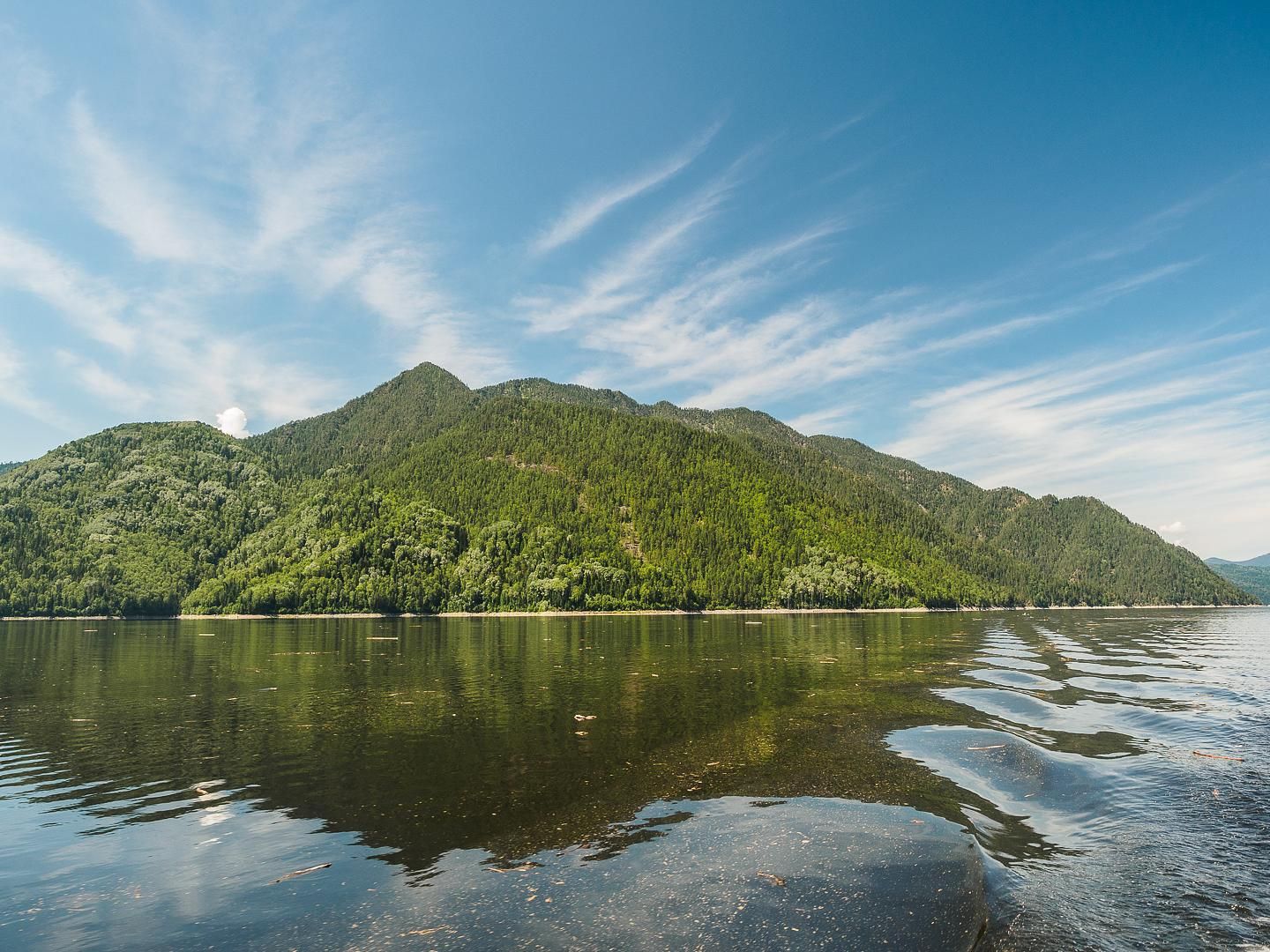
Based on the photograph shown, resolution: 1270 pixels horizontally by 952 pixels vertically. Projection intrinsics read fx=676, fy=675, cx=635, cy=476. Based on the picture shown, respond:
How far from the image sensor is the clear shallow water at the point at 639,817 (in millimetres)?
16500

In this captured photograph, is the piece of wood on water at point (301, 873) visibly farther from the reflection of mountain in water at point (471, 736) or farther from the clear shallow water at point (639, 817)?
the reflection of mountain in water at point (471, 736)

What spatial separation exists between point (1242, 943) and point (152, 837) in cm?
3140

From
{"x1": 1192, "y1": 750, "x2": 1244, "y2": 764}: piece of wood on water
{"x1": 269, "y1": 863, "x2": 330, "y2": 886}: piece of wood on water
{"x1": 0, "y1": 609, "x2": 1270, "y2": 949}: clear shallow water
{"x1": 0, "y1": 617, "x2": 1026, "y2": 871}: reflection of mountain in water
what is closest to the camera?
{"x1": 0, "y1": 609, "x2": 1270, "y2": 949}: clear shallow water

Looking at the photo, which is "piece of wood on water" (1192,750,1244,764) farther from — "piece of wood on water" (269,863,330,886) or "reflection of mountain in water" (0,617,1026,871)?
"piece of wood on water" (269,863,330,886)

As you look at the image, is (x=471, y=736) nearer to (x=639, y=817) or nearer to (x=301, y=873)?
(x=639, y=817)

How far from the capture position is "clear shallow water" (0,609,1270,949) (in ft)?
54.1

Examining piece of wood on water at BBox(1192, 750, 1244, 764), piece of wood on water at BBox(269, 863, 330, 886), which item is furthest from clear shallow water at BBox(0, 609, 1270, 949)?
piece of wood on water at BBox(1192, 750, 1244, 764)

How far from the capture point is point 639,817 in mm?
24516

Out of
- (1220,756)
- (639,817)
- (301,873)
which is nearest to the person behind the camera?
(301,873)

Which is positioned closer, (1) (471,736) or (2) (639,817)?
(2) (639,817)

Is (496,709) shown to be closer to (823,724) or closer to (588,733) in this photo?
(588,733)

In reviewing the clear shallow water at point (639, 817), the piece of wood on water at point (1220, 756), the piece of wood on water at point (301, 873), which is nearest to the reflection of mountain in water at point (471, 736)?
the clear shallow water at point (639, 817)

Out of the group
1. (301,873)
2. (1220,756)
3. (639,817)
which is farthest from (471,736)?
(1220,756)

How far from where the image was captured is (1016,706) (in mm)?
47438
